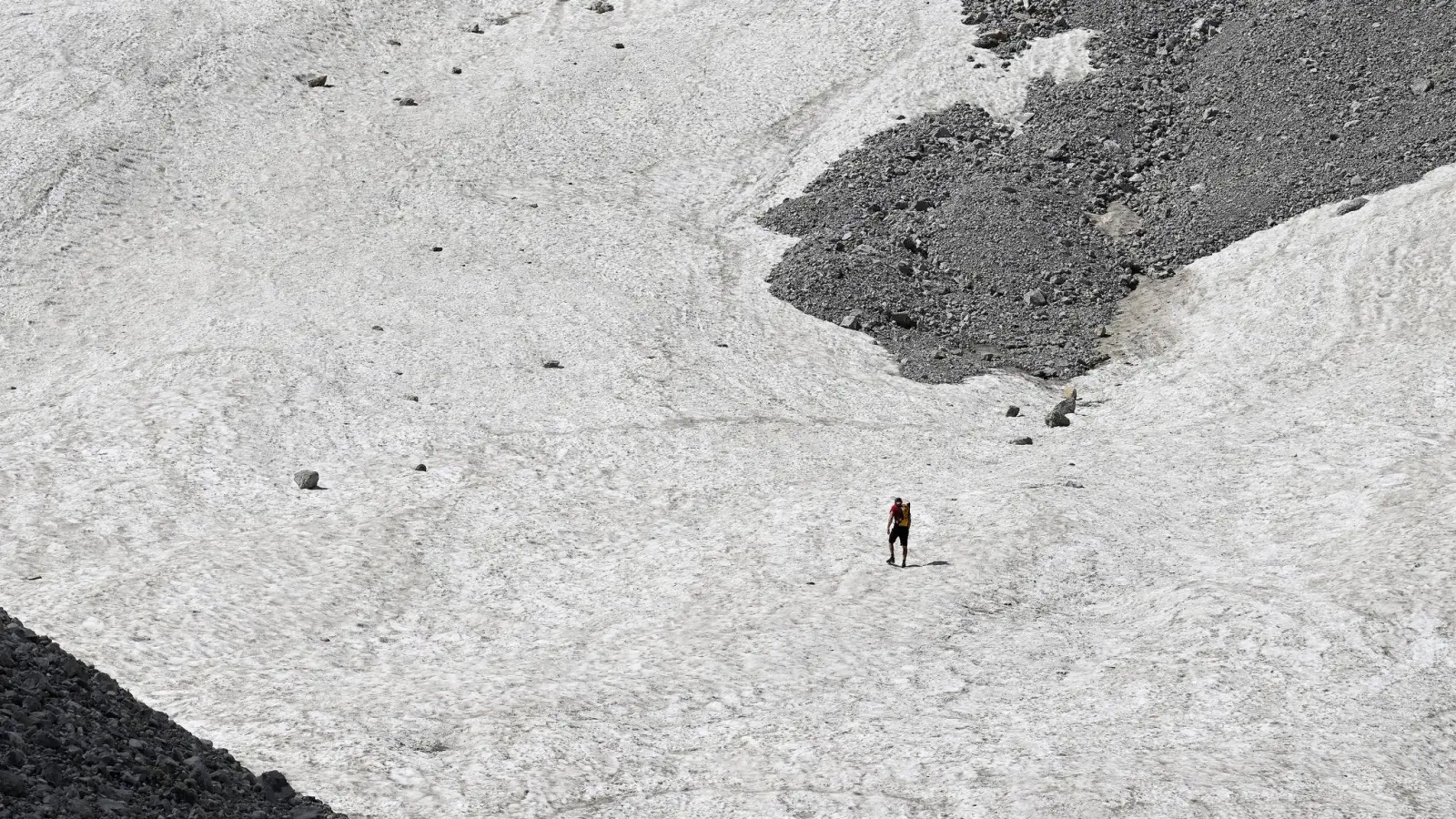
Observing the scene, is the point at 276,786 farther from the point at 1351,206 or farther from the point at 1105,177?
the point at 1105,177

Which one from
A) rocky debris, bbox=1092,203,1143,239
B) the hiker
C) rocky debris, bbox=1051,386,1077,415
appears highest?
rocky debris, bbox=1092,203,1143,239

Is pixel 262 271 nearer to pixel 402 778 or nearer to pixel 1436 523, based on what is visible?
pixel 402 778

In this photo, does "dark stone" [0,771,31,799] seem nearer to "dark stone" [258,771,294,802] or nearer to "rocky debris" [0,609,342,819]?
"rocky debris" [0,609,342,819]

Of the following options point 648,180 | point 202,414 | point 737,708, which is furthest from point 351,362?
point 737,708

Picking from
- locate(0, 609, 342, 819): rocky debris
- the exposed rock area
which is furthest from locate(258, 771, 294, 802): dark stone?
the exposed rock area

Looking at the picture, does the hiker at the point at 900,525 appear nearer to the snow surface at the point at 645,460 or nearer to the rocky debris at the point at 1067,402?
the snow surface at the point at 645,460

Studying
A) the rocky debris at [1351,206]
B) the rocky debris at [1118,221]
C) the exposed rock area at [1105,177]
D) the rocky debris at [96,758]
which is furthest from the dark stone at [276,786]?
the rocky debris at [1351,206]
